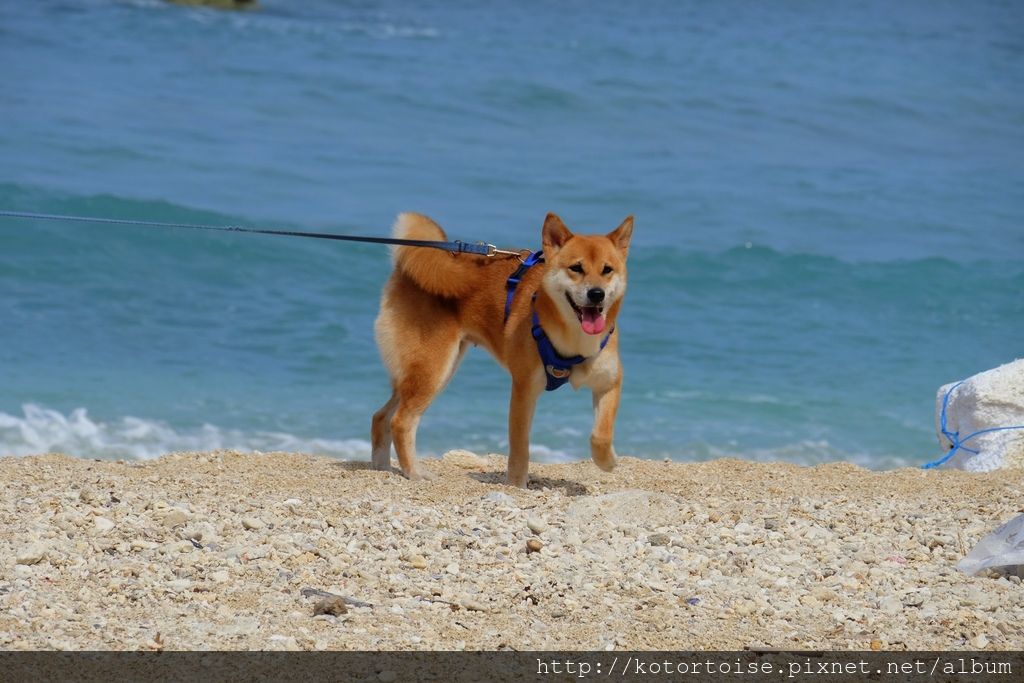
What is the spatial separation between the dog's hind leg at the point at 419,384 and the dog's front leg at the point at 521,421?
50 centimetres

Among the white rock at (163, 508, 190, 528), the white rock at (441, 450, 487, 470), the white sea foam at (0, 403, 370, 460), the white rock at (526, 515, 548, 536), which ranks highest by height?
the white rock at (526, 515, 548, 536)

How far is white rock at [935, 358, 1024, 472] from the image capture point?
26.4ft

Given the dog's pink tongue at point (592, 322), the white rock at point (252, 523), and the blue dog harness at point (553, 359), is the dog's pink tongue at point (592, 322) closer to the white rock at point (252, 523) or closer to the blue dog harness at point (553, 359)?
the blue dog harness at point (553, 359)

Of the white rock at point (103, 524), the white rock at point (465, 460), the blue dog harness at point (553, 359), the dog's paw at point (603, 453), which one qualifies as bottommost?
the white rock at point (465, 460)

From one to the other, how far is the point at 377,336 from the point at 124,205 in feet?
33.2

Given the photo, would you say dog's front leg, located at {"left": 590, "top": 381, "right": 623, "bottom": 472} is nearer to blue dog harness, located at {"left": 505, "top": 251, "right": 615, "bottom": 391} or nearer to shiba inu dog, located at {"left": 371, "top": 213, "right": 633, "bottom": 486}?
shiba inu dog, located at {"left": 371, "top": 213, "right": 633, "bottom": 486}

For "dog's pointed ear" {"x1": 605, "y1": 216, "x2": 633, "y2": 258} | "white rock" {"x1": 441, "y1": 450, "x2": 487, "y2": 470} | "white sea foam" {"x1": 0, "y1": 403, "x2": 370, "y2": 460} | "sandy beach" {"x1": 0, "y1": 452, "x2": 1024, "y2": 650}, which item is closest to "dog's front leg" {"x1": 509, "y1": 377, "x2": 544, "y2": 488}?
"sandy beach" {"x1": 0, "y1": 452, "x2": 1024, "y2": 650}

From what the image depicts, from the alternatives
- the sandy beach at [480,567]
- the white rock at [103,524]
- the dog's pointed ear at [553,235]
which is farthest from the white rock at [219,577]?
the dog's pointed ear at [553,235]

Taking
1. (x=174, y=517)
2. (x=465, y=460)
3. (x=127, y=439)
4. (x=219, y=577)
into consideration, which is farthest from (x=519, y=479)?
(x=127, y=439)

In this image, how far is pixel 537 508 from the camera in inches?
244

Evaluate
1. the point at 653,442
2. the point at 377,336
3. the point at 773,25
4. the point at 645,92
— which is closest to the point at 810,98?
the point at 645,92

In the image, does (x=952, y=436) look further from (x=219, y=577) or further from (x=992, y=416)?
(x=219, y=577)

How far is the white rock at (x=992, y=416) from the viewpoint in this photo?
804 centimetres

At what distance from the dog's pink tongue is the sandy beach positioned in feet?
2.55
